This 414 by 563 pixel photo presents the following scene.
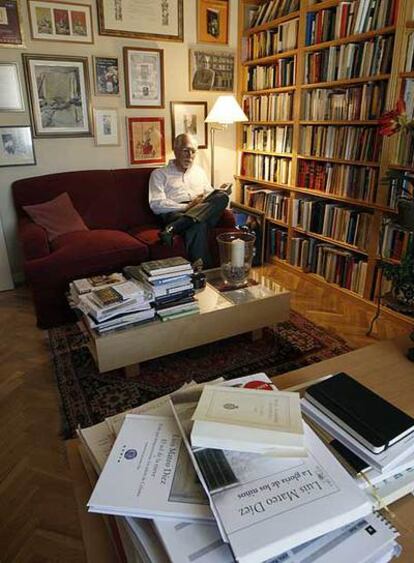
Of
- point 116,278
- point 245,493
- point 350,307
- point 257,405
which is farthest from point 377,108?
point 245,493

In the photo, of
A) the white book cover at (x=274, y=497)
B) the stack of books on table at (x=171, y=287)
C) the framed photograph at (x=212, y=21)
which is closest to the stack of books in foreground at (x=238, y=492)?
the white book cover at (x=274, y=497)

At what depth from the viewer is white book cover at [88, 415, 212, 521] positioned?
2.26ft

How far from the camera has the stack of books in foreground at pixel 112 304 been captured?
5.94ft

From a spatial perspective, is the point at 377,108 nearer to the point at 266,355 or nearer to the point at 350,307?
the point at 350,307

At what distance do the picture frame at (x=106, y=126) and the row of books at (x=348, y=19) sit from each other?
63.1 inches

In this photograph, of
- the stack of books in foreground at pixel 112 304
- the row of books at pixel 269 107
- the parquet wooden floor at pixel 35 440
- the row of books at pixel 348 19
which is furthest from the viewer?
the row of books at pixel 269 107

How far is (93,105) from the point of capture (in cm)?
326

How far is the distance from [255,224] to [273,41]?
59.0 inches

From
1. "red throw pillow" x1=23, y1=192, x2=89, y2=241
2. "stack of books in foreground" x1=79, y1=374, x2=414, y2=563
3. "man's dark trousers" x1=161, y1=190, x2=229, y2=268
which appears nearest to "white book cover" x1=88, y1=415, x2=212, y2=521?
"stack of books in foreground" x1=79, y1=374, x2=414, y2=563

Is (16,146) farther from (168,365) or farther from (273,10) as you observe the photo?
(273,10)

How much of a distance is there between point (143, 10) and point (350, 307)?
2.80 m

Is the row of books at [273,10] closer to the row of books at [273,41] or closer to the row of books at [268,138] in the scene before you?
the row of books at [273,41]

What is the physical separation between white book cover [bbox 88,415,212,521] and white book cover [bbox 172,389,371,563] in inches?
1.7

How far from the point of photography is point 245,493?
69 centimetres
